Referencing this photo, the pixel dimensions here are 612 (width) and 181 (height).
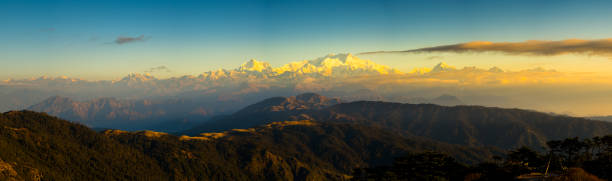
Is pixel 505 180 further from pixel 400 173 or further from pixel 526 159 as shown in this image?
pixel 526 159

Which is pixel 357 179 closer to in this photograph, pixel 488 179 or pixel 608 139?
pixel 488 179

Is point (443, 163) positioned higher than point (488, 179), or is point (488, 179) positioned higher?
point (488, 179)

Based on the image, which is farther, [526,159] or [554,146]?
[526,159]

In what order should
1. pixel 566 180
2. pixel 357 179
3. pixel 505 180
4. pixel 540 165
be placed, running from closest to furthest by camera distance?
pixel 566 180 → pixel 505 180 → pixel 540 165 → pixel 357 179

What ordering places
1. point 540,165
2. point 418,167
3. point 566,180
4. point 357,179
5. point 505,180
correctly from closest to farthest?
1. point 566,180
2. point 505,180
3. point 418,167
4. point 540,165
5. point 357,179

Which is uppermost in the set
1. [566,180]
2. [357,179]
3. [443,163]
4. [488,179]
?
[566,180]

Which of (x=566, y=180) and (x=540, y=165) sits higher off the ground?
(x=566, y=180)

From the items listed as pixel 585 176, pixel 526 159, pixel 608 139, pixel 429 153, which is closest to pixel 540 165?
pixel 526 159

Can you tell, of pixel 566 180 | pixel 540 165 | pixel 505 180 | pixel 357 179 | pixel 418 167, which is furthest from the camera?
pixel 357 179

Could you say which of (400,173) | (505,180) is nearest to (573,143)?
(400,173)
